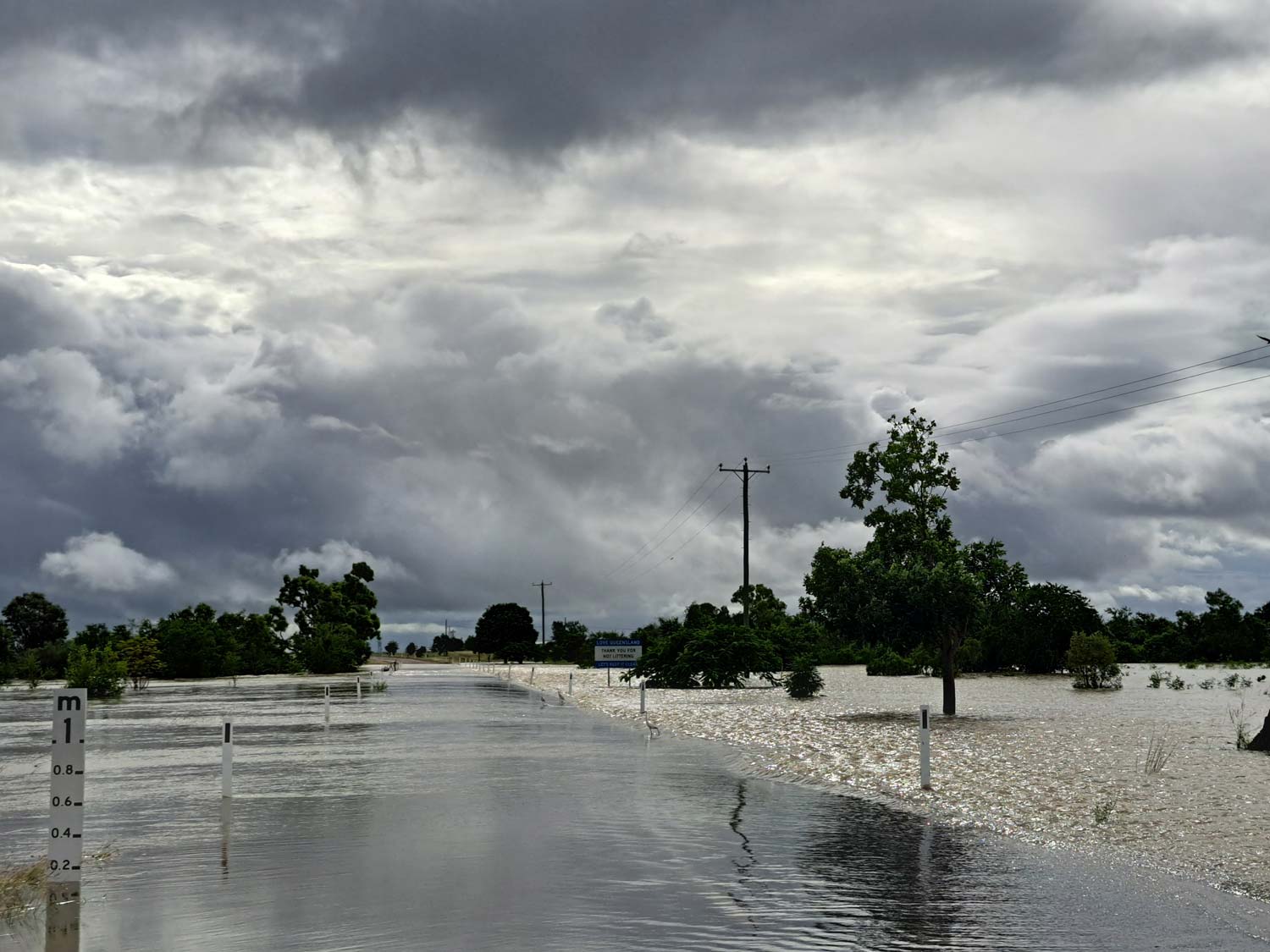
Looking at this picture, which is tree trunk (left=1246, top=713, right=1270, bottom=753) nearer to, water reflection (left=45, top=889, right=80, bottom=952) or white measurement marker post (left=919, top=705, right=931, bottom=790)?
white measurement marker post (left=919, top=705, right=931, bottom=790)

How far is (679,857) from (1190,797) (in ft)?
29.0

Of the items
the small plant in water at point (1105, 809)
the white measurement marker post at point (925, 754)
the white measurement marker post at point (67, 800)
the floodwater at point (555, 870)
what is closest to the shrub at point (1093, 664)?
the floodwater at point (555, 870)

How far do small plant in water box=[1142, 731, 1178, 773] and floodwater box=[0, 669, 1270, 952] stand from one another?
6.47m

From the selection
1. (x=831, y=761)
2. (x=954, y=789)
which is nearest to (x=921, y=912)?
(x=954, y=789)

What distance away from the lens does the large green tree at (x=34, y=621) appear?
125188 mm

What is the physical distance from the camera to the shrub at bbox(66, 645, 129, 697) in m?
61.1

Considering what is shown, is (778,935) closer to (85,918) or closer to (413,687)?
(85,918)

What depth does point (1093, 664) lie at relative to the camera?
206 feet

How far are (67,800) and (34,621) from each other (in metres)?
128

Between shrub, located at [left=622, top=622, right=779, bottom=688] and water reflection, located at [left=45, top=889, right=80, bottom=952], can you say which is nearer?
water reflection, located at [left=45, top=889, right=80, bottom=952]

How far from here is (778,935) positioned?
9.27 meters

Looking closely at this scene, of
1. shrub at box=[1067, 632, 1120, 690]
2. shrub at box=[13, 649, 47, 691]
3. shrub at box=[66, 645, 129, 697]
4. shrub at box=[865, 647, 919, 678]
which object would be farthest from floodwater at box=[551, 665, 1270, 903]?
shrub at box=[13, 649, 47, 691]

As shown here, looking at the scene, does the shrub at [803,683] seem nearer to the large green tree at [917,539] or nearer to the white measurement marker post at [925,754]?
the large green tree at [917,539]

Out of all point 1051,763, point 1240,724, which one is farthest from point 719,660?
point 1051,763
